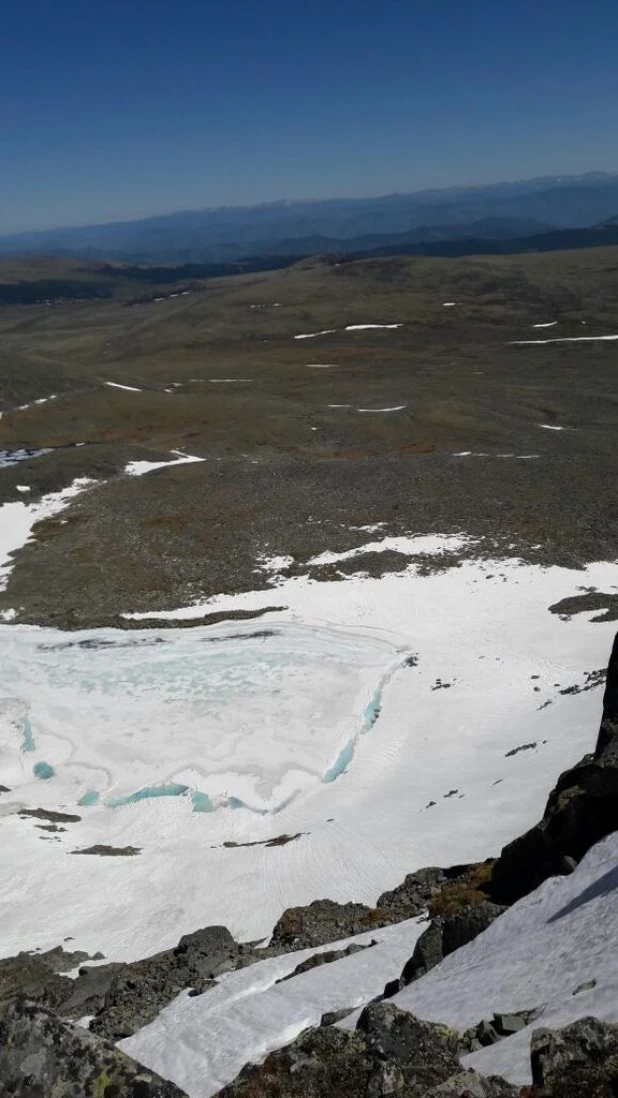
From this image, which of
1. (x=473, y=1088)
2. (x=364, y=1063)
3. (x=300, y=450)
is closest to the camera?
(x=473, y=1088)

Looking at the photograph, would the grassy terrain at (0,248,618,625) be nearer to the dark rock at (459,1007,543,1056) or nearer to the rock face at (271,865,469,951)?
the rock face at (271,865,469,951)

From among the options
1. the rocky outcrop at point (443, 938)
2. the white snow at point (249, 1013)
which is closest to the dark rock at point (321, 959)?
the white snow at point (249, 1013)

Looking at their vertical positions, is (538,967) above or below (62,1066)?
below

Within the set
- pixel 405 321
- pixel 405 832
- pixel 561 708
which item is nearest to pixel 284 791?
pixel 405 832

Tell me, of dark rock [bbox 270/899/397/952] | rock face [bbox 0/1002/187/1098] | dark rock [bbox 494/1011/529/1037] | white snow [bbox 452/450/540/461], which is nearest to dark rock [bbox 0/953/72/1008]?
dark rock [bbox 270/899/397/952]

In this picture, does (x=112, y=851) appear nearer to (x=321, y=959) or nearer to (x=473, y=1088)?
(x=321, y=959)

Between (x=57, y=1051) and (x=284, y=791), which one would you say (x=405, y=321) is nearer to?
(x=284, y=791)

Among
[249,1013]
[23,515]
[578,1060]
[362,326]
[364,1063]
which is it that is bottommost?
[249,1013]

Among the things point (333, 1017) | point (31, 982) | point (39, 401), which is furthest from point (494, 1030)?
point (39, 401)
